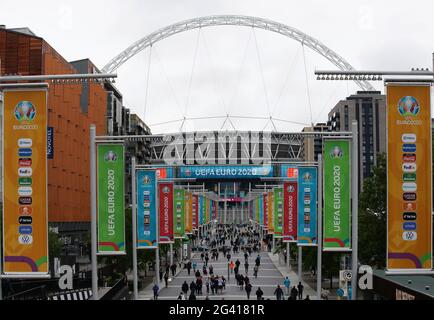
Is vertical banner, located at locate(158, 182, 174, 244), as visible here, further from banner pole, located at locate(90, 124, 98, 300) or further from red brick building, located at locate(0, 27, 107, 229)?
red brick building, located at locate(0, 27, 107, 229)

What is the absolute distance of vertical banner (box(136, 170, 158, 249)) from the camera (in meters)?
38.5

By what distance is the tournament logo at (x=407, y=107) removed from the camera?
19.0 metres

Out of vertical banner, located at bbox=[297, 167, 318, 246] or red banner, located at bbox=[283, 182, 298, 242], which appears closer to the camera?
vertical banner, located at bbox=[297, 167, 318, 246]

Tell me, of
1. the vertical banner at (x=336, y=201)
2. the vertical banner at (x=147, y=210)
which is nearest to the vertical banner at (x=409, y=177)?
the vertical banner at (x=336, y=201)

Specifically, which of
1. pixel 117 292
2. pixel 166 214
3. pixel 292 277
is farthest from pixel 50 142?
pixel 117 292

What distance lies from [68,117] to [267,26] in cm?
6145

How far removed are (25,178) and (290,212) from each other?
90.4 feet

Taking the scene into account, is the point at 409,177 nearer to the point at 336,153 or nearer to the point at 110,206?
the point at 336,153

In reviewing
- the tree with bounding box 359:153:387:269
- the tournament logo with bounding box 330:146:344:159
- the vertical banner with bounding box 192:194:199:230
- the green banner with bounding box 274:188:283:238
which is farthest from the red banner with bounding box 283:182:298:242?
the vertical banner with bounding box 192:194:199:230

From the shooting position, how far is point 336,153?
92.1 feet

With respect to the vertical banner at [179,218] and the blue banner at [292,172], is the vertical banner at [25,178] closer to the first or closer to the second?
the blue banner at [292,172]

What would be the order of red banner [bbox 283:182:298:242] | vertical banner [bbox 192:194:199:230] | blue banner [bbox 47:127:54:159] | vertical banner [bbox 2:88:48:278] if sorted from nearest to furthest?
vertical banner [bbox 2:88:48:278]
red banner [bbox 283:182:298:242]
blue banner [bbox 47:127:54:159]
vertical banner [bbox 192:194:199:230]

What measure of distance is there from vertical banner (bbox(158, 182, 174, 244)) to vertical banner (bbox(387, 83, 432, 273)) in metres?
28.4
